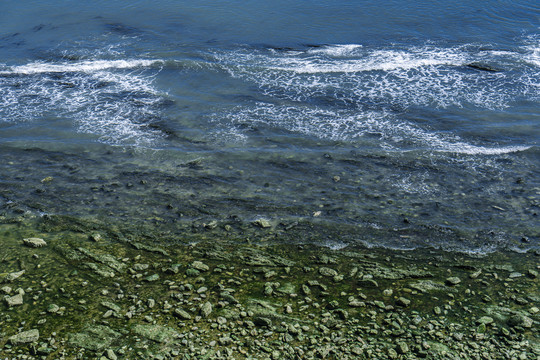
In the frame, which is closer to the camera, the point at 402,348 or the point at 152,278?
the point at 402,348

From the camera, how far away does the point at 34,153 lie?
25.8m

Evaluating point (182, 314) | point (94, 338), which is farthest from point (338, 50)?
point (94, 338)

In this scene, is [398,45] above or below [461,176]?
above

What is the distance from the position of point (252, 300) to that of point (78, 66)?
2649 centimetres

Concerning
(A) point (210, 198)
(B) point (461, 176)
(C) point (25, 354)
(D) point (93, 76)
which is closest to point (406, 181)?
(B) point (461, 176)

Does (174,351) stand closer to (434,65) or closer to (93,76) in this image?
(93,76)

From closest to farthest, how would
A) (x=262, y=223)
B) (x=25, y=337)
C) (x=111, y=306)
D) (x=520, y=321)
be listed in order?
(x=25, y=337) < (x=520, y=321) < (x=111, y=306) < (x=262, y=223)

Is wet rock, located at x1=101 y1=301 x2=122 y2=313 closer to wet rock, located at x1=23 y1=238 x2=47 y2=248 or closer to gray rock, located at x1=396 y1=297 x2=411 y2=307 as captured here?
wet rock, located at x1=23 y1=238 x2=47 y2=248

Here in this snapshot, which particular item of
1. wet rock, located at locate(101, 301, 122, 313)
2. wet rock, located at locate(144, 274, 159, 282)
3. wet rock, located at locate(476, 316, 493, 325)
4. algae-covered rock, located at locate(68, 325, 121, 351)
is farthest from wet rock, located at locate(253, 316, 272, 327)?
wet rock, located at locate(476, 316, 493, 325)

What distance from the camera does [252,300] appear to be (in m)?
15.8

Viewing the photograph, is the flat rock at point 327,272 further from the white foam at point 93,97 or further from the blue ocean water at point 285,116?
the white foam at point 93,97

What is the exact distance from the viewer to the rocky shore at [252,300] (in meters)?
14.1

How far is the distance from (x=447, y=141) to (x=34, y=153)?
70.0ft

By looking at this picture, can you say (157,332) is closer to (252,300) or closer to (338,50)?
(252,300)
